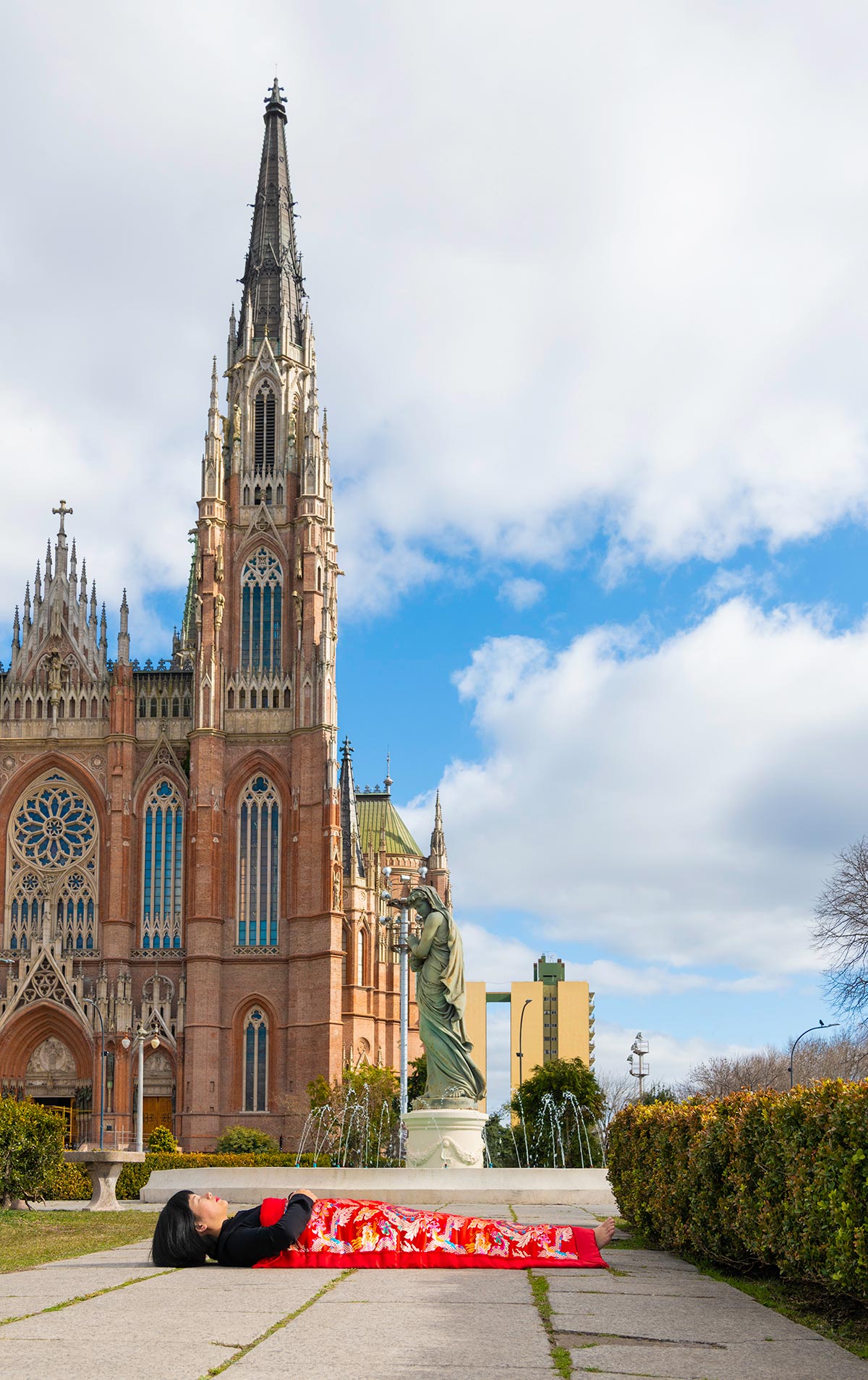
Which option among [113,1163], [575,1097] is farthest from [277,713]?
[113,1163]

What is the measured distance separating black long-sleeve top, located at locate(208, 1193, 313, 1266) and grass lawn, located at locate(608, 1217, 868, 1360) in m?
3.03

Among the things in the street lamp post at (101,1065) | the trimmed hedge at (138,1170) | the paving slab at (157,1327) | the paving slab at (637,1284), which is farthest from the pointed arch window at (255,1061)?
the paving slab at (157,1327)

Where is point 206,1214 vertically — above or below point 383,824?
below

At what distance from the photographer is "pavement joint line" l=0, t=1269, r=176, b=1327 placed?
7704mm

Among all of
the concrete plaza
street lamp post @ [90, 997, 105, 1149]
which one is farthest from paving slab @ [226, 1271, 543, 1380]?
street lamp post @ [90, 997, 105, 1149]

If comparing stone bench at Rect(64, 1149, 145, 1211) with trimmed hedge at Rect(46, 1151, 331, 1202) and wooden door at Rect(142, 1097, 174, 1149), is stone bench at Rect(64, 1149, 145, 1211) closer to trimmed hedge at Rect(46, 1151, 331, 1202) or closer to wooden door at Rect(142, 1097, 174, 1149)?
trimmed hedge at Rect(46, 1151, 331, 1202)

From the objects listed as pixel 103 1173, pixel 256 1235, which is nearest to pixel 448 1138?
pixel 103 1173

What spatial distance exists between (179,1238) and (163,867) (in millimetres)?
51133

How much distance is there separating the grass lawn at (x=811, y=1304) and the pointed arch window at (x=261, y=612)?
5134 centimetres

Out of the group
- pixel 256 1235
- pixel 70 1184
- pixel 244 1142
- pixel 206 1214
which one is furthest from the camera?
Answer: pixel 244 1142

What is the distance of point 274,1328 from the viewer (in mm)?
7277

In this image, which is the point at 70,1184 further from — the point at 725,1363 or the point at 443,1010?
the point at 725,1363

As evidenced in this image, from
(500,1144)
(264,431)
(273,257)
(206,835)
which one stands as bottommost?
(500,1144)

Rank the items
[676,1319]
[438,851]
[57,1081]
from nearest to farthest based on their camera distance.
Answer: [676,1319] → [57,1081] → [438,851]
